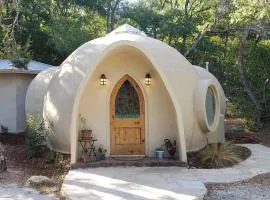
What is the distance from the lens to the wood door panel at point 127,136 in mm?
10453

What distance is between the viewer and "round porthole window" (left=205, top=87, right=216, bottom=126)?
37.0ft

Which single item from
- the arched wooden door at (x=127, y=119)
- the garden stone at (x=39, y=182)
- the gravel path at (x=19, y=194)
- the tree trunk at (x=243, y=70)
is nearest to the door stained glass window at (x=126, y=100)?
the arched wooden door at (x=127, y=119)

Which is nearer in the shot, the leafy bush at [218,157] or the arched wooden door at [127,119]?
the leafy bush at [218,157]

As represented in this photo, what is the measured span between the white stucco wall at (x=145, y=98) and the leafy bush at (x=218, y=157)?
93 centimetres

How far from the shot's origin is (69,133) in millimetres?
9969

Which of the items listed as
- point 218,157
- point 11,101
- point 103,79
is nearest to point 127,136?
point 103,79

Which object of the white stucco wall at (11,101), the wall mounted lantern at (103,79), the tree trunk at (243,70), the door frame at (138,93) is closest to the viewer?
the wall mounted lantern at (103,79)

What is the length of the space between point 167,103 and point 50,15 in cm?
1226

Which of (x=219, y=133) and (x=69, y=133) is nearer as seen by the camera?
(x=69, y=133)

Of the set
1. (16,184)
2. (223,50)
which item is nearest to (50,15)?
(223,50)

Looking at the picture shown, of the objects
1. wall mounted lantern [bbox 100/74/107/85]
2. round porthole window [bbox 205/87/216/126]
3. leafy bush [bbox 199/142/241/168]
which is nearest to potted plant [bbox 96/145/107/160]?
wall mounted lantern [bbox 100/74/107/85]

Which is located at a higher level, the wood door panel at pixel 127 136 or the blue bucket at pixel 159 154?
the wood door panel at pixel 127 136

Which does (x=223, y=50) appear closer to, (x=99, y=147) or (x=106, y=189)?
(x=99, y=147)

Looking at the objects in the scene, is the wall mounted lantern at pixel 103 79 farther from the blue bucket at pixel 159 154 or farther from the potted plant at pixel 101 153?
the blue bucket at pixel 159 154
